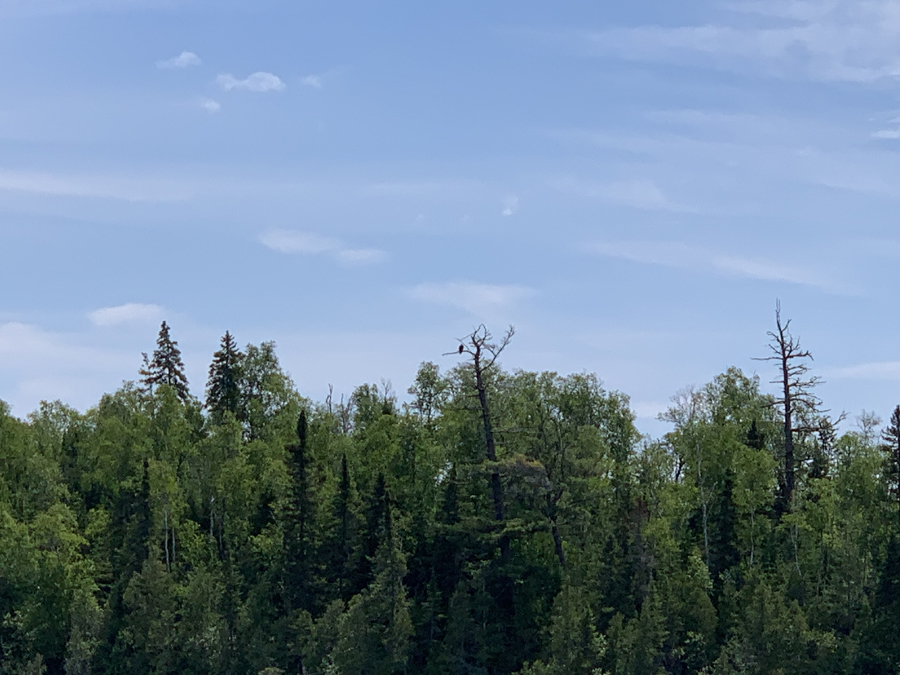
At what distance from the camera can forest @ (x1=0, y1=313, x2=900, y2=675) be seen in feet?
194

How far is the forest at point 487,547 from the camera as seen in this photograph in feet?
194

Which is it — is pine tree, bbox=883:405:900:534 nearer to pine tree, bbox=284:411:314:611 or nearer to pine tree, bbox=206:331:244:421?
pine tree, bbox=284:411:314:611

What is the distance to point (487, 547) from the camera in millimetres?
67688

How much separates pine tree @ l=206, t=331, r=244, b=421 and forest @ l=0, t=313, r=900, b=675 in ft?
46.9

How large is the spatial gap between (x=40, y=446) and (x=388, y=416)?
3649 centimetres

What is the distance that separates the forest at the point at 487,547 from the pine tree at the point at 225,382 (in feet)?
46.9

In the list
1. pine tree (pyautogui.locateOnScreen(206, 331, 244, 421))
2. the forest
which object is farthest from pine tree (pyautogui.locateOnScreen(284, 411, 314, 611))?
pine tree (pyautogui.locateOnScreen(206, 331, 244, 421))

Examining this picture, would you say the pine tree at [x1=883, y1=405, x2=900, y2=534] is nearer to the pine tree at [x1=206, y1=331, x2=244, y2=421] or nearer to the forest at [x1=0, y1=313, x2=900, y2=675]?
the forest at [x1=0, y1=313, x2=900, y2=675]

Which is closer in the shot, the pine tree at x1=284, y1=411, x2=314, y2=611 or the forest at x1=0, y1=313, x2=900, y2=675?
the forest at x1=0, y1=313, x2=900, y2=675

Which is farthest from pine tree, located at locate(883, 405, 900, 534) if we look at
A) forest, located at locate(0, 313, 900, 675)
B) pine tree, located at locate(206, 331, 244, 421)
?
pine tree, located at locate(206, 331, 244, 421)

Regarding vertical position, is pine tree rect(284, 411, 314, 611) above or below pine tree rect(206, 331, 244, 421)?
below

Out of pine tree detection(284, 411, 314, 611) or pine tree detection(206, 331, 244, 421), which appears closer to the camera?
pine tree detection(284, 411, 314, 611)

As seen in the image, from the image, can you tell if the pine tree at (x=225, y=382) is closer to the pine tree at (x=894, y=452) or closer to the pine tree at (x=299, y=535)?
the pine tree at (x=299, y=535)

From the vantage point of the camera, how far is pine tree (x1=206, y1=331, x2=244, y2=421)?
338ft
